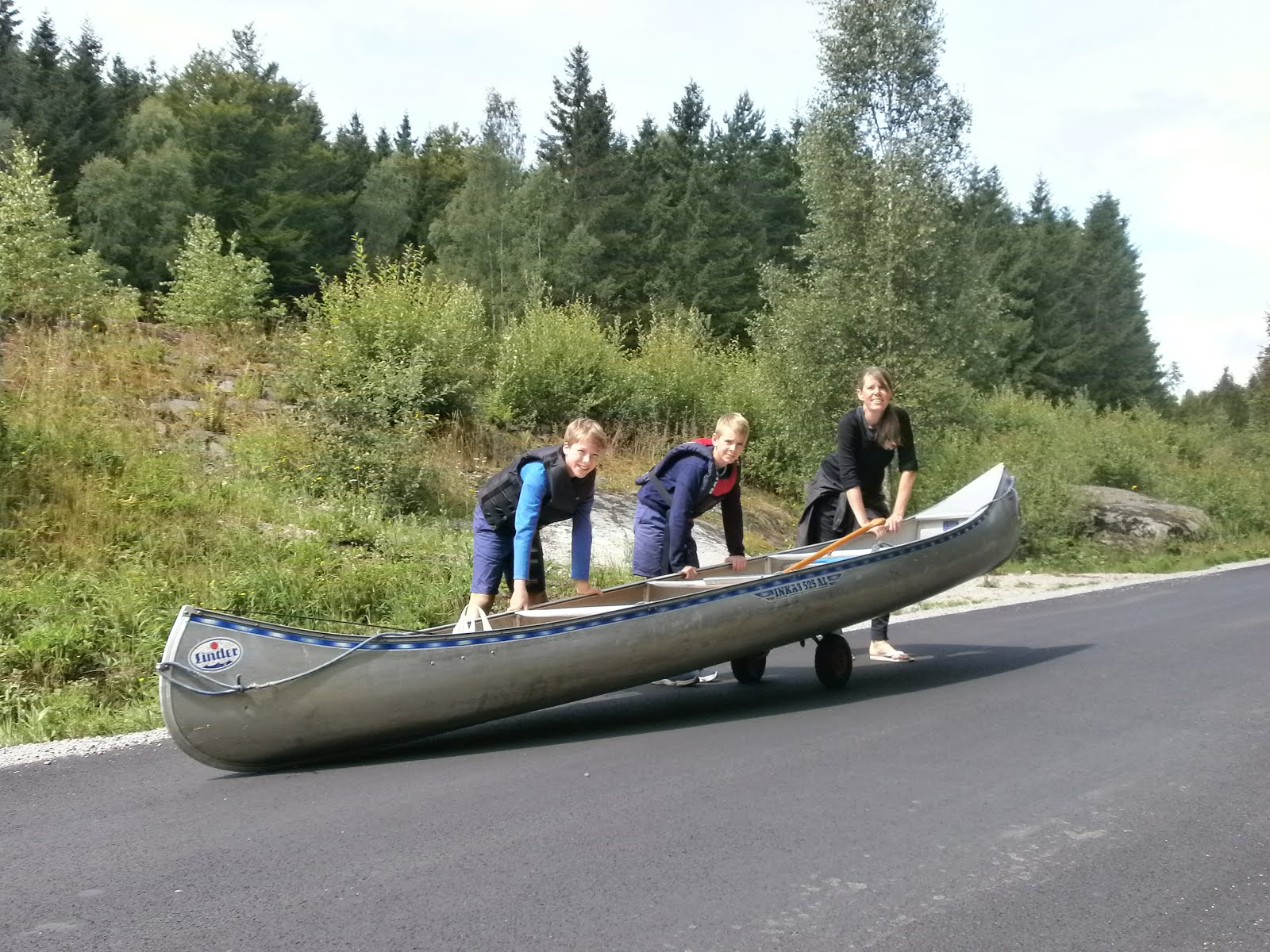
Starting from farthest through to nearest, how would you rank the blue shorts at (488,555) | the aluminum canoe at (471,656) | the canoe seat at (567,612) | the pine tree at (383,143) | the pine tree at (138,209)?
the pine tree at (383,143) → the pine tree at (138,209) → the blue shorts at (488,555) → the canoe seat at (567,612) → the aluminum canoe at (471,656)

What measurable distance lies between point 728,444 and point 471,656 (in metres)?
2.34

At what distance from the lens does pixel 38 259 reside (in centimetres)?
1678

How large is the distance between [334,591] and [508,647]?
14.5ft

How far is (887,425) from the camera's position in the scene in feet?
25.3

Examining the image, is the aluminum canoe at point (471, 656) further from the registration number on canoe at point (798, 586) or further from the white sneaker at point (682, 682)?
the white sneaker at point (682, 682)

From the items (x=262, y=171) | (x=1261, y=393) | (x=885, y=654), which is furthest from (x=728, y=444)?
(x=262, y=171)

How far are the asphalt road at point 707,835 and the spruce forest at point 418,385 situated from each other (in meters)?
2.68

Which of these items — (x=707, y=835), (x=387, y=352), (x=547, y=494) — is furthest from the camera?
(x=387, y=352)

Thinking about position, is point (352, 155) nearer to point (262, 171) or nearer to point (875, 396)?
point (262, 171)

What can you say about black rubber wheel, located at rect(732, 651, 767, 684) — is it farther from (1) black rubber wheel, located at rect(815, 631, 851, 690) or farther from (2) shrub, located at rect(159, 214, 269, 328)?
(2) shrub, located at rect(159, 214, 269, 328)

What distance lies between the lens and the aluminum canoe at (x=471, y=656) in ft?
17.3

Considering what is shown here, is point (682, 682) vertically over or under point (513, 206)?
under

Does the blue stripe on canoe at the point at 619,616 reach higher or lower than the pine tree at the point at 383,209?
lower

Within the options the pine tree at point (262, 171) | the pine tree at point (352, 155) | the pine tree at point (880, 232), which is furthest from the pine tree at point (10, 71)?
the pine tree at point (880, 232)
